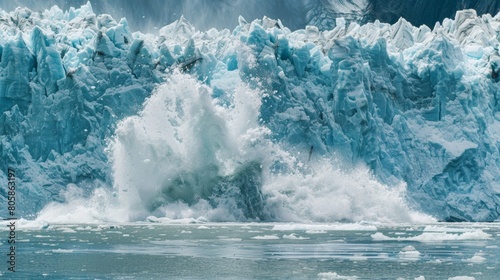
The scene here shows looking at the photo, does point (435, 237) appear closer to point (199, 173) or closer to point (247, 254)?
point (247, 254)

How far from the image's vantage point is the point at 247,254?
70.8 ft

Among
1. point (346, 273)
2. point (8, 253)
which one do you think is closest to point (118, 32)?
point (8, 253)

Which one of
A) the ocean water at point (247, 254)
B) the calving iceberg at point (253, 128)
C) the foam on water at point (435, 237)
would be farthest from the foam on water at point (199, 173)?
the foam on water at point (435, 237)

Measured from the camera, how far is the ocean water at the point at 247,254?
1748cm

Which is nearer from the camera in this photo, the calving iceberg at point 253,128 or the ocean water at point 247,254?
the ocean water at point 247,254

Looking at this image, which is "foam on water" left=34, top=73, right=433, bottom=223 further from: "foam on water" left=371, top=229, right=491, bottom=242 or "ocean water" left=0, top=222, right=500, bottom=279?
"foam on water" left=371, top=229, right=491, bottom=242

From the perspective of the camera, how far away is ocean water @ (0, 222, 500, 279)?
17.5 meters

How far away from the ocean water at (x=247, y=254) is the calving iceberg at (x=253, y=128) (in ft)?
17.4

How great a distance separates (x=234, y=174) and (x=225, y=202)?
47.8 inches

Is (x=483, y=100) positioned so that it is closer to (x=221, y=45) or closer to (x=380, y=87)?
(x=380, y=87)

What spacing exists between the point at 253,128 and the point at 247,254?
16460mm

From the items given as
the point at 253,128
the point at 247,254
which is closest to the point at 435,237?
the point at 247,254

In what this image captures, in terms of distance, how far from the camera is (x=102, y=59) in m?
40.5

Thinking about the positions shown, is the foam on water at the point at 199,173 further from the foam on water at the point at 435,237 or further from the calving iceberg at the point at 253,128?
the foam on water at the point at 435,237
